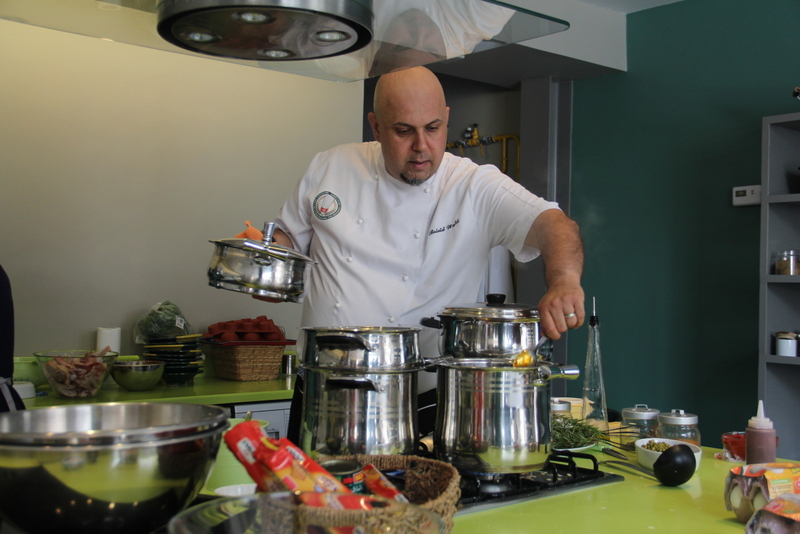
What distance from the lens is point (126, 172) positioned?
2959mm

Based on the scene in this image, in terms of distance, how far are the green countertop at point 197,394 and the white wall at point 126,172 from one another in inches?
13.3

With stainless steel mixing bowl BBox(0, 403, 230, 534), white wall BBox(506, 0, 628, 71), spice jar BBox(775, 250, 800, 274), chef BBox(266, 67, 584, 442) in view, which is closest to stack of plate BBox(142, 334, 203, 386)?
chef BBox(266, 67, 584, 442)

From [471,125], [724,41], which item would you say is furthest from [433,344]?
[471,125]

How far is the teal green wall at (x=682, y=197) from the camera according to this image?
3.64 metres

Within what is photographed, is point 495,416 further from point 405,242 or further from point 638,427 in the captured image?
point 405,242

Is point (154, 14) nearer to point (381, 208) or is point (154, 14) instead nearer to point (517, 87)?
point (381, 208)

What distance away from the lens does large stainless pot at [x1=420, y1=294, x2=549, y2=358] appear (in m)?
1.17

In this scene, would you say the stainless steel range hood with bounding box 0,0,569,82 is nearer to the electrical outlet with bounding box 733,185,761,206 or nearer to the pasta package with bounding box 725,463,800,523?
the pasta package with bounding box 725,463,800,523

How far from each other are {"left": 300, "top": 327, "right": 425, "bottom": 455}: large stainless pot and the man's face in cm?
81

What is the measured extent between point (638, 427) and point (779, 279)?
77.0 inches

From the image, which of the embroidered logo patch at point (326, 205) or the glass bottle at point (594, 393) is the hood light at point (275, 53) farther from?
the glass bottle at point (594, 393)

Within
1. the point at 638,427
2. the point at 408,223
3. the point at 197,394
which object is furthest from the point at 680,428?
the point at 197,394

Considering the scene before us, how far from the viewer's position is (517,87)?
4.54 metres

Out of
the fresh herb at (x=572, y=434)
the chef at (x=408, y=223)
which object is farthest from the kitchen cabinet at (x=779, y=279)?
the fresh herb at (x=572, y=434)
